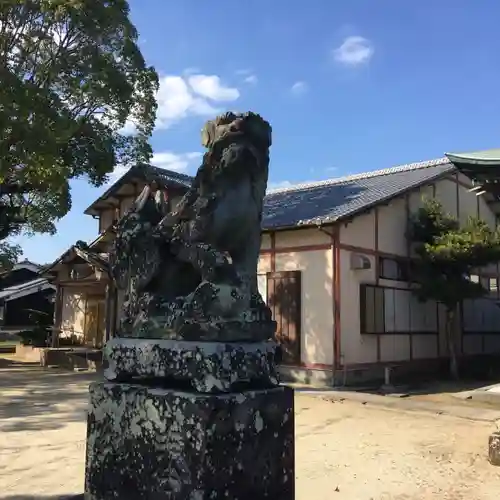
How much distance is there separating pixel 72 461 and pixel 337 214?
9.03m

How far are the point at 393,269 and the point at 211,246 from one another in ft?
45.5

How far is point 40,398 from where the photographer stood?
11336mm

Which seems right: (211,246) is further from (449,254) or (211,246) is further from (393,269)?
(393,269)

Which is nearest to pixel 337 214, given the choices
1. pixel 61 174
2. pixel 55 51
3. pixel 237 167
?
pixel 61 174

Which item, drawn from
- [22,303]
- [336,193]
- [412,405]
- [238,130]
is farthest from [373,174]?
[22,303]

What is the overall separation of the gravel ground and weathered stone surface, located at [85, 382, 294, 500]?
2.99 m

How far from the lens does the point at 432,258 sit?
48.5 ft

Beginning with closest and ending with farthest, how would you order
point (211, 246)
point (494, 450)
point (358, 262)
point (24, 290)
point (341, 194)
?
point (211, 246) → point (494, 450) → point (358, 262) → point (341, 194) → point (24, 290)

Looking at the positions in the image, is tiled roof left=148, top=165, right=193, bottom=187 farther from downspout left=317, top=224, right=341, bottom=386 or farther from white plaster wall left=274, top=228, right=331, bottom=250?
downspout left=317, top=224, right=341, bottom=386

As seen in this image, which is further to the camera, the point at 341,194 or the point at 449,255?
the point at 341,194

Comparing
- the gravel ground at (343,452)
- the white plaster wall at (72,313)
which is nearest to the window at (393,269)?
the gravel ground at (343,452)

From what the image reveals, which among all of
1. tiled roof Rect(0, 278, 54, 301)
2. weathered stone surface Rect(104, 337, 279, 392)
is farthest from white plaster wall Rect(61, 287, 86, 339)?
weathered stone surface Rect(104, 337, 279, 392)

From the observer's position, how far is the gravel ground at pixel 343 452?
529cm

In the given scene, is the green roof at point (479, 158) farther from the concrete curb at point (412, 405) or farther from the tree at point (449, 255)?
the tree at point (449, 255)
